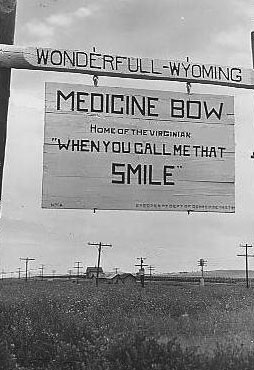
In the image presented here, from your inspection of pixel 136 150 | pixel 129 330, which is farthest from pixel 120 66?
pixel 129 330

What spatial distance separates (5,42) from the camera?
21.1ft

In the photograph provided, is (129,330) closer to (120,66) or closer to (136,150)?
(136,150)

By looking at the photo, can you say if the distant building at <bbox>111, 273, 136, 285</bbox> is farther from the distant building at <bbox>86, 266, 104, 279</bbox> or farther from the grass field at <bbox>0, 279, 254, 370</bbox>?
the grass field at <bbox>0, 279, 254, 370</bbox>

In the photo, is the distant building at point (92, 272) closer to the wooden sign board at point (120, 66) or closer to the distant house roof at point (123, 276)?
the distant house roof at point (123, 276)

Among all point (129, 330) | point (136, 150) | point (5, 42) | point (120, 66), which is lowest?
point (129, 330)

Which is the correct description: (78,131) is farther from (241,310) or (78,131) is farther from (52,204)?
(241,310)

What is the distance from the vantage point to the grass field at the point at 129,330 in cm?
479

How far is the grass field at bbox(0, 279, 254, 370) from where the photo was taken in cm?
479

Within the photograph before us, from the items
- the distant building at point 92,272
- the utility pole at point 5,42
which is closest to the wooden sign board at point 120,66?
the utility pole at point 5,42

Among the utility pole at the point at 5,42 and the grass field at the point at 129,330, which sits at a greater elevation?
the utility pole at the point at 5,42

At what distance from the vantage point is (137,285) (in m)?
7.33

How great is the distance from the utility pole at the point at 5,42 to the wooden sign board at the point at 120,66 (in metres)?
0.12

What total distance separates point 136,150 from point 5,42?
1790 mm

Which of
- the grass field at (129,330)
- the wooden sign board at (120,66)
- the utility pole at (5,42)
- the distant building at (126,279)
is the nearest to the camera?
the grass field at (129,330)
